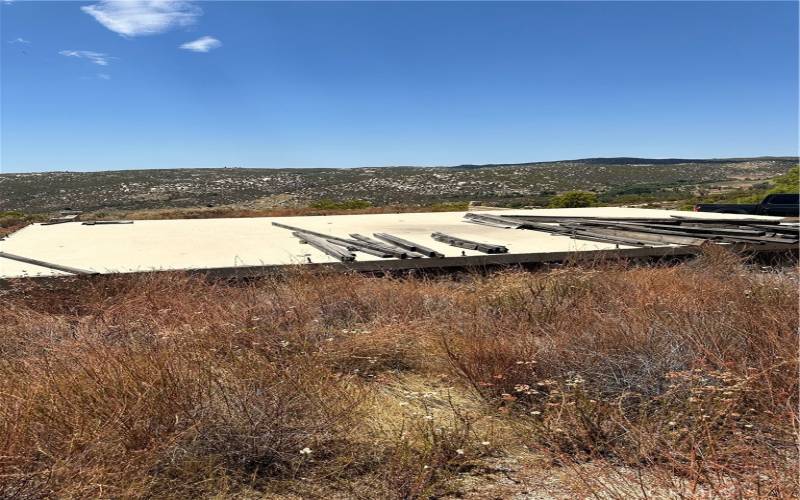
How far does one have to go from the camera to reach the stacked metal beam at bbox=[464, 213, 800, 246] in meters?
11.5

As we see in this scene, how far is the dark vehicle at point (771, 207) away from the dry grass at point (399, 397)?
1601 centimetres

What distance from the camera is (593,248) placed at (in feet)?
→ 35.5

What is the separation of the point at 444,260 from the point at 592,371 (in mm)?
5400

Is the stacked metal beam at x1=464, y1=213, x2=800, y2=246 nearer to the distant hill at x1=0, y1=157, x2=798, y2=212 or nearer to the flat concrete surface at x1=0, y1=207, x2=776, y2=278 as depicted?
the flat concrete surface at x1=0, y1=207, x2=776, y2=278

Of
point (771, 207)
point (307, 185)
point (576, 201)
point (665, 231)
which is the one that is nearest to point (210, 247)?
point (665, 231)

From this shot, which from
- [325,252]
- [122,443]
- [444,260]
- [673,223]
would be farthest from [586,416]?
[673,223]

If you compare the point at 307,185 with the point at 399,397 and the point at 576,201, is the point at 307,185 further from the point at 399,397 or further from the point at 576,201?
the point at 399,397

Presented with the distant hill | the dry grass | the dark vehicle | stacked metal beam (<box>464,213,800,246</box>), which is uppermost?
the distant hill

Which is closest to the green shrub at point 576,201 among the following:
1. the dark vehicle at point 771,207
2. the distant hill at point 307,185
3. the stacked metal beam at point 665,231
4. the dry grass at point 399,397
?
the dark vehicle at point 771,207

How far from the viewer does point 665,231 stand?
1259 centimetres

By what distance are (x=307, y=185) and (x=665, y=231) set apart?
2372 inches

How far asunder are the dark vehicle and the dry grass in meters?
16.0

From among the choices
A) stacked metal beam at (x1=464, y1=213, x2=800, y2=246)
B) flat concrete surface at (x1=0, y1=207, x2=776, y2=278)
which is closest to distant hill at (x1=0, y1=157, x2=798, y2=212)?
stacked metal beam at (x1=464, y1=213, x2=800, y2=246)

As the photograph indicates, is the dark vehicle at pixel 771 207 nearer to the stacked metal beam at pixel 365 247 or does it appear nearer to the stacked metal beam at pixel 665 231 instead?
the stacked metal beam at pixel 665 231
